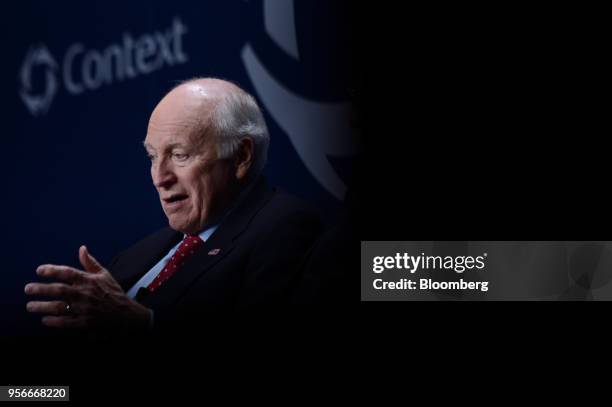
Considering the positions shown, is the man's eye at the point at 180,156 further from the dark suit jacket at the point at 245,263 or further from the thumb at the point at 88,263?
the thumb at the point at 88,263

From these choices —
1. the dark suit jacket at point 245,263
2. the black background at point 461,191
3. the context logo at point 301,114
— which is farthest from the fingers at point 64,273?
the context logo at point 301,114

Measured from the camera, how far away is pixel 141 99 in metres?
2.52

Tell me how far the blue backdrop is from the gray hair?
0.05 m

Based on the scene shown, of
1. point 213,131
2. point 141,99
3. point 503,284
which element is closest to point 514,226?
point 503,284

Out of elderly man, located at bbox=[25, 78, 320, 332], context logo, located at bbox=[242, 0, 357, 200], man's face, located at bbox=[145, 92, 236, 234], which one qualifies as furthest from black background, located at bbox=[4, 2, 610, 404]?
man's face, located at bbox=[145, 92, 236, 234]

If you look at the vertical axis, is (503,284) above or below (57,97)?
below

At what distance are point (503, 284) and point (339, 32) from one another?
1000 mm

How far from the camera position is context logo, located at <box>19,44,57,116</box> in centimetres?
248

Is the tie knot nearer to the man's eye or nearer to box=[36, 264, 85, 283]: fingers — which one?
the man's eye

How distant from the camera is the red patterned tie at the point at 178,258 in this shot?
2436mm

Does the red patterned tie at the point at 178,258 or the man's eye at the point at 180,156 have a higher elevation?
the man's eye at the point at 180,156

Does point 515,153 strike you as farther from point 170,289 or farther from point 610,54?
point 170,289

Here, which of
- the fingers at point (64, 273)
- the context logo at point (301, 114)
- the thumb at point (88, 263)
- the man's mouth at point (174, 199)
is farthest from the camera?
the context logo at point (301, 114)

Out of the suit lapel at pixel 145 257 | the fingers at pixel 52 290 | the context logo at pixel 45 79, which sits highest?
the context logo at pixel 45 79
